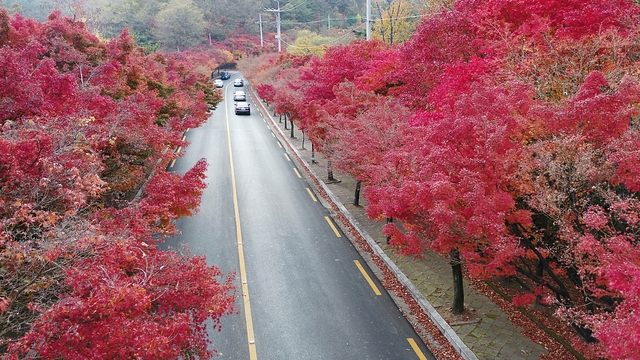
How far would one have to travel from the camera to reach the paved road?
389 inches

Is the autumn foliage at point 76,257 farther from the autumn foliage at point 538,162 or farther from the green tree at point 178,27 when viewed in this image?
the green tree at point 178,27

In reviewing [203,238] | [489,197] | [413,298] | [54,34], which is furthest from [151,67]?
[489,197]

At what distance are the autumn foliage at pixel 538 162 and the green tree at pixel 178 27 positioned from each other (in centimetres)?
6328

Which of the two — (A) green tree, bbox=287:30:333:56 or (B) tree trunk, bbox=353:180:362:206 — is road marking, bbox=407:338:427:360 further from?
(A) green tree, bbox=287:30:333:56

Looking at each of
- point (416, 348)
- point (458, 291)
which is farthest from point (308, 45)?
point (416, 348)

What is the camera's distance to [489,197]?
7.78m

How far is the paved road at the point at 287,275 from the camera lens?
988 cm

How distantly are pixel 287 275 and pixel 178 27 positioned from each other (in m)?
66.4

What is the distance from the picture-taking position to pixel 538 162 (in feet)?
24.5

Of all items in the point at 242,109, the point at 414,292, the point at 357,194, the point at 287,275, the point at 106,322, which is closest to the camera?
the point at 106,322

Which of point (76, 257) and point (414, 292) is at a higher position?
point (76, 257)

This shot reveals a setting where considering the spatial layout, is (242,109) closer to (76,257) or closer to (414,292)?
(414,292)

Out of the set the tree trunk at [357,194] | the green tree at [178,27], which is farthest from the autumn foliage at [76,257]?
the green tree at [178,27]

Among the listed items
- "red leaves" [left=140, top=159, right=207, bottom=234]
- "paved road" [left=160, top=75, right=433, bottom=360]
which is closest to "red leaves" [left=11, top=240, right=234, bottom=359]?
"paved road" [left=160, top=75, right=433, bottom=360]
